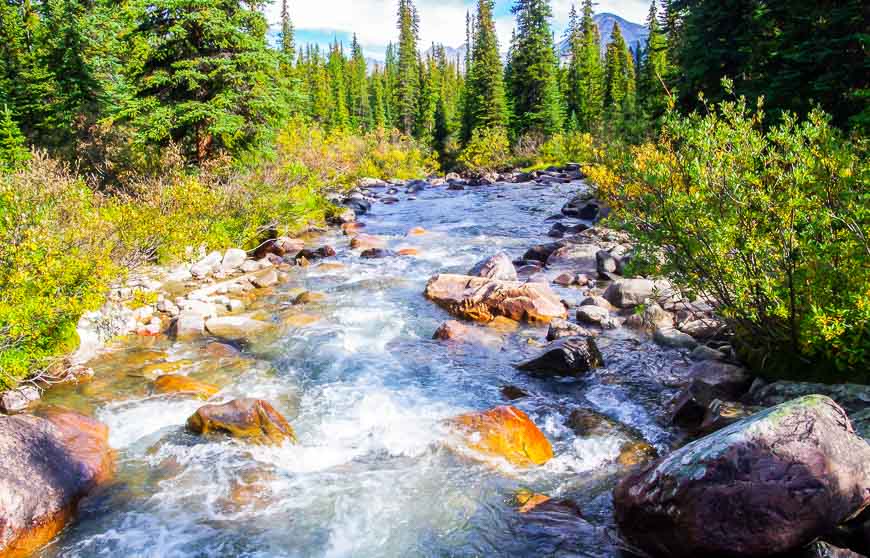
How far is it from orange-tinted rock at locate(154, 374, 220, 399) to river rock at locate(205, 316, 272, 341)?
2.01 metres

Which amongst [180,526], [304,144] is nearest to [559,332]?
[180,526]

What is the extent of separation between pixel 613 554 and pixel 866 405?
3038 mm

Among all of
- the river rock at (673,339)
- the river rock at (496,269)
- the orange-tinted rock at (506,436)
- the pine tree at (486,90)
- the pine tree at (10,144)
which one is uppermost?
the pine tree at (486,90)

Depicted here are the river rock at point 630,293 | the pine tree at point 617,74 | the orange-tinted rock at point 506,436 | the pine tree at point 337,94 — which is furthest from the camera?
the pine tree at point 337,94

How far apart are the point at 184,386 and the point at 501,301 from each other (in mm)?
6113

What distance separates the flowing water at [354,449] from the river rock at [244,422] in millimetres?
146

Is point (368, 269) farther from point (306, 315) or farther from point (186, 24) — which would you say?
point (186, 24)

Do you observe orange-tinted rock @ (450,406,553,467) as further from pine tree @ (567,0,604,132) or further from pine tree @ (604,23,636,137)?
pine tree @ (567,0,604,132)

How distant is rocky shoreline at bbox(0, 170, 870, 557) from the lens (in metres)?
4.18

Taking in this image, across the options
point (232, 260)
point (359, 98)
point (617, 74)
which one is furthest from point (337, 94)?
point (232, 260)

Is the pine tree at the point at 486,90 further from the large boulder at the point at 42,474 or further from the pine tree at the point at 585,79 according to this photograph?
the large boulder at the point at 42,474

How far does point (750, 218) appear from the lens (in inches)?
251

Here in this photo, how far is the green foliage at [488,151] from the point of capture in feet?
157

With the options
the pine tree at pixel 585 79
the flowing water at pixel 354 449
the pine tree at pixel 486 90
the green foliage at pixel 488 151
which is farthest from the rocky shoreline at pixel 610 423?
the pine tree at pixel 585 79
